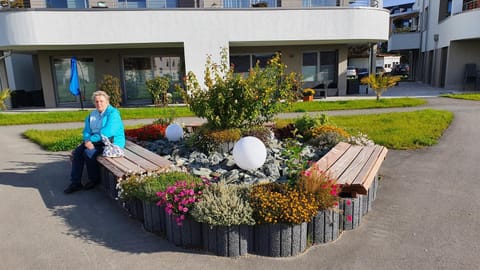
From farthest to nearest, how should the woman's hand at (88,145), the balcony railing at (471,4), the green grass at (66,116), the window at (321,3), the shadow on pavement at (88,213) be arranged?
1. the balcony railing at (471,4)
2. the window at (321,3)
3. the green grass at (66,116)
4. the woman's hand at (88,145)
5. the shadow on pavement at (88,213)

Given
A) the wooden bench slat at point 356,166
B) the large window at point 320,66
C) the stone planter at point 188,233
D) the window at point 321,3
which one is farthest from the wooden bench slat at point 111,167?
the window at point 321,3

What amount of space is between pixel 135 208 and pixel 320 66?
1637cm

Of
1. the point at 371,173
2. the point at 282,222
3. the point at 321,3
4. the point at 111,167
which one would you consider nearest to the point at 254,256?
the point at 282,222

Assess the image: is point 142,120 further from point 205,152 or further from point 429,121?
point 429,121

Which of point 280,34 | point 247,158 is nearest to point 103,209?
point 247,158

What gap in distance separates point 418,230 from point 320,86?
51.5ft

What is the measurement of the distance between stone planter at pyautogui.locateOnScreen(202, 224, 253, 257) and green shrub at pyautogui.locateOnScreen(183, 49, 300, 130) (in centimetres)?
283

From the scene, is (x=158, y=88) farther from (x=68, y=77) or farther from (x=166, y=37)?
(x=68, y=77)

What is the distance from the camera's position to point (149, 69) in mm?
18000

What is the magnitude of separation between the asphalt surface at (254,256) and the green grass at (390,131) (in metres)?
1.58

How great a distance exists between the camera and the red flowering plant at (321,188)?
142 inches

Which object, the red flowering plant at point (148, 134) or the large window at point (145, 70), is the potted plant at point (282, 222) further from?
the large window at point (145, 70)

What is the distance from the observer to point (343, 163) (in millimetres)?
4809

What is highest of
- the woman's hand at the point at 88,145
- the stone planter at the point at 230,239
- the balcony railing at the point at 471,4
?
the balcony railing at the point at 471,4
